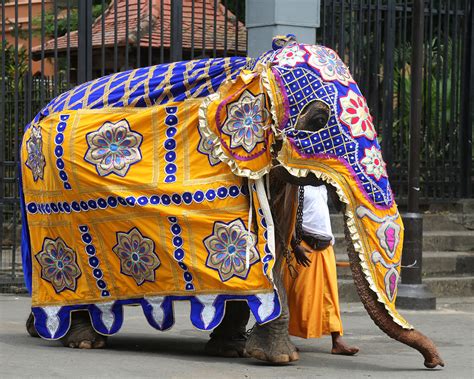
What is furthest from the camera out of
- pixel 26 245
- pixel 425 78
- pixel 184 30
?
pixel 425 78

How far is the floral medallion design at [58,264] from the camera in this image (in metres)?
8.09

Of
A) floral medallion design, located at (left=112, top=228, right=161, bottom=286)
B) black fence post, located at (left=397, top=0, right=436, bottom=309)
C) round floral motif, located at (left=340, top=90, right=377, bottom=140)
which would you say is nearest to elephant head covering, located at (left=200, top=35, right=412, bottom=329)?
round floral motif, located at (left=340, top=90, right=377, bottom=140)

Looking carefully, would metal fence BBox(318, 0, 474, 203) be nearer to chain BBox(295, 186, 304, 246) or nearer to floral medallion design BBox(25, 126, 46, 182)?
chain BBox(295, 186, 304, 246)

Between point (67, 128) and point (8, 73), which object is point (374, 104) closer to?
point (8, 73)

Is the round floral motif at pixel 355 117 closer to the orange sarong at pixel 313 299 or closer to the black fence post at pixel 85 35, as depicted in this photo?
the orange sarong at pixel 313 299

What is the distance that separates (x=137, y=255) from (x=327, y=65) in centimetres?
171

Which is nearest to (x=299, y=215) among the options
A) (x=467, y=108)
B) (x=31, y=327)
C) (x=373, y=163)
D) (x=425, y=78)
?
(x=373, y=163)

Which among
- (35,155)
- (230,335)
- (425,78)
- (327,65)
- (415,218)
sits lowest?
(230,335)

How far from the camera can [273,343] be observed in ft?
24.4

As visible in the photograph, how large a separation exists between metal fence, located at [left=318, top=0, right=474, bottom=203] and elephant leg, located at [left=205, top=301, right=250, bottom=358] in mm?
5126

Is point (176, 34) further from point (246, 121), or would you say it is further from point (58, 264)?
point (246, 121)

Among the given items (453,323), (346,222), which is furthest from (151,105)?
(453,323)

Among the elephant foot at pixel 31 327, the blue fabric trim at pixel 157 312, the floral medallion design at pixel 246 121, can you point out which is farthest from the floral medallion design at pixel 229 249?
the elephant foot at pixel 31 327

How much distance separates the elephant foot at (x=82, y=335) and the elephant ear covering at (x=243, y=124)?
153 centimetres
